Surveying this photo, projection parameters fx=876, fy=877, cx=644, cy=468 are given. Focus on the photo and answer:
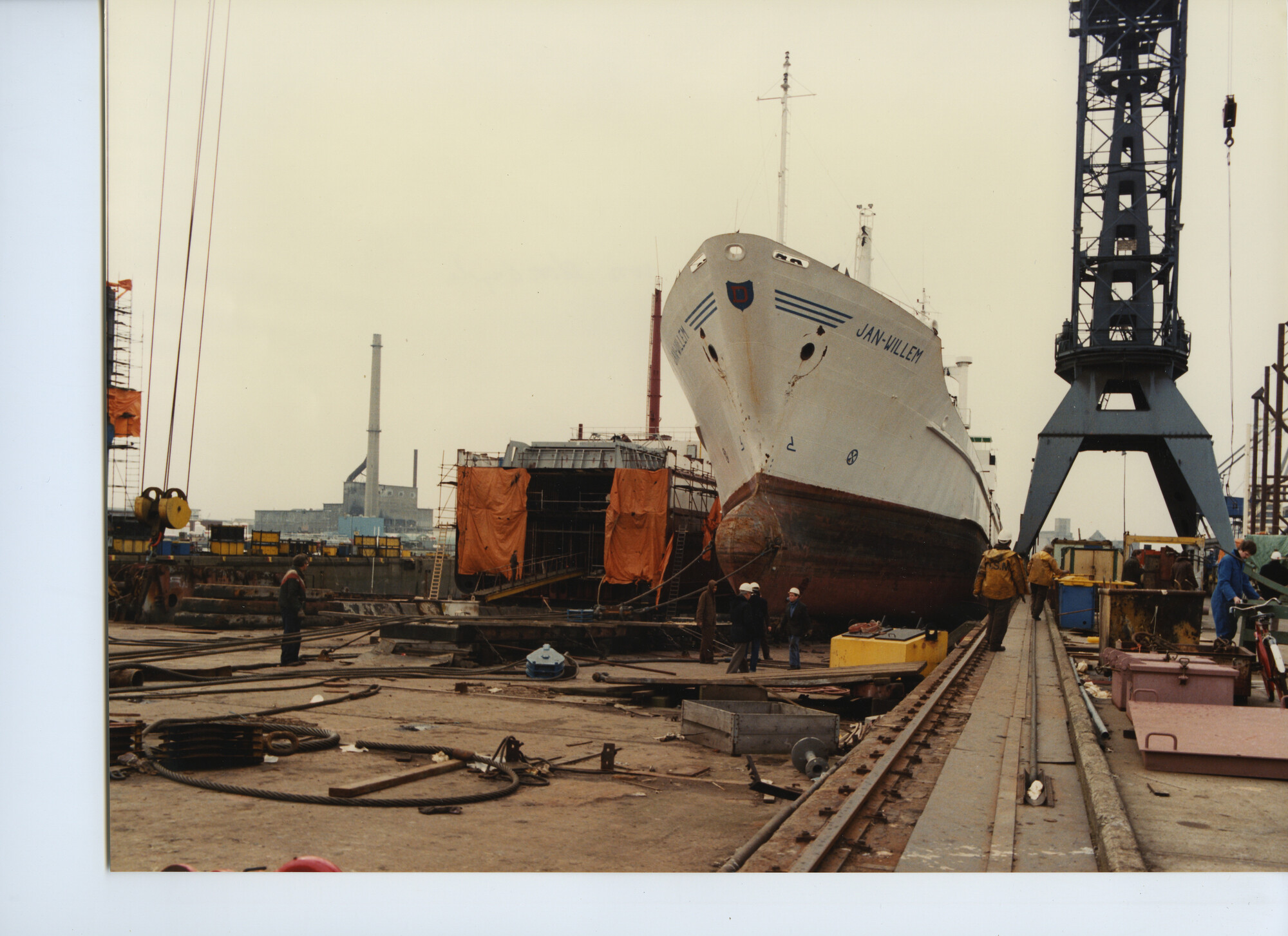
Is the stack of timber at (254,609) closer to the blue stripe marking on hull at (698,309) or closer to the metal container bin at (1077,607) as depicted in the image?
the blue stripe marking on hull at (698,309)

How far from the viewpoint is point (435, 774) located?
5051 millimetres

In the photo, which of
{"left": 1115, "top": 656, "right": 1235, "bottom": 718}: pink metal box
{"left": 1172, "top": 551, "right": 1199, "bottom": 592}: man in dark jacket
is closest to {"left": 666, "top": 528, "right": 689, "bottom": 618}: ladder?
{"left": 1172, "top": 551, "right": 1199, "bottom": 592}: man in dark jacket

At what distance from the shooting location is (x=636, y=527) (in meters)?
21.8

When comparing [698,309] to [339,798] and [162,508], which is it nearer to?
[162,508]

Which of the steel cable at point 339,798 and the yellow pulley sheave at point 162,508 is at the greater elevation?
the yellow pulley sheave at point 162,508

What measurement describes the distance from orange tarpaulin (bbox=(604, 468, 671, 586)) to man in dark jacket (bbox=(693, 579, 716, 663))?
9.24 m

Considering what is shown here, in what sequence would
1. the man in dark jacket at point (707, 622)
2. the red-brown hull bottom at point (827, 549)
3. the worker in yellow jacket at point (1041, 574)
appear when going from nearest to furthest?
1. the man in dark jacket at point (707, 622)
2. the worker in yellow jacket at point (1041, 574)
3. the red-brown hull bottom at point (827, 549)

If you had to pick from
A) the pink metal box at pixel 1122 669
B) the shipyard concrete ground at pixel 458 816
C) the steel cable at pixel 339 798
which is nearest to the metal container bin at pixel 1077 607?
the pink metal box at pixel 1122 669

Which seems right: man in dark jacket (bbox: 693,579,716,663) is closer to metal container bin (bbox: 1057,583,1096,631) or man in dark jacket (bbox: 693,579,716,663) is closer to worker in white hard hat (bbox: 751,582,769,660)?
worker in white hard hat (bbox: 751,582,769,660)

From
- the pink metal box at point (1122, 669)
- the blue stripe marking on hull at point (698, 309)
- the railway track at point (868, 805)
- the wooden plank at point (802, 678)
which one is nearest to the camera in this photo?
the railway track at point (868, 805)

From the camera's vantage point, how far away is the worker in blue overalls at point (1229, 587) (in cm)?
685

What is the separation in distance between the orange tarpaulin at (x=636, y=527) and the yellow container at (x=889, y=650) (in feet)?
38.4
